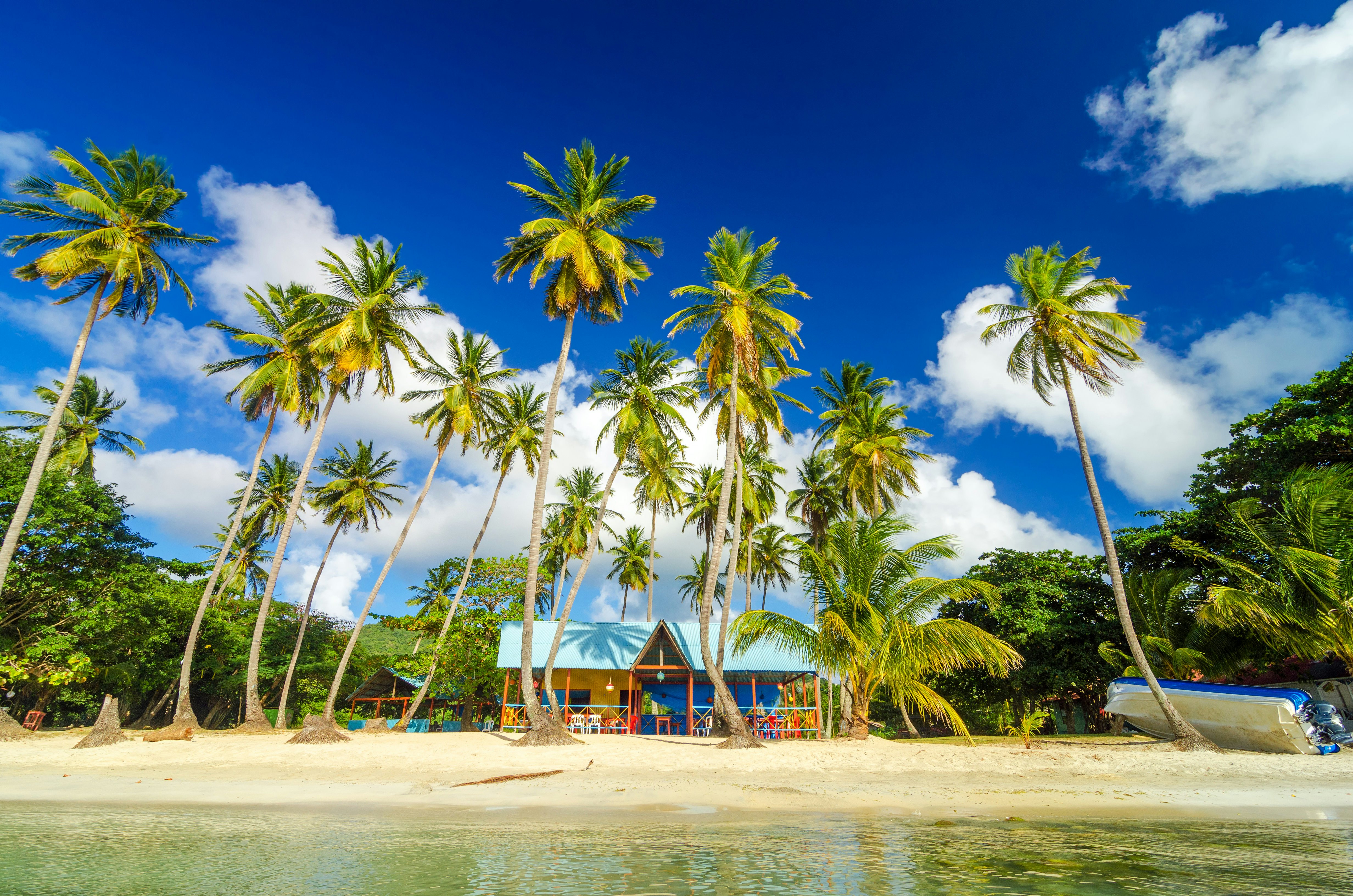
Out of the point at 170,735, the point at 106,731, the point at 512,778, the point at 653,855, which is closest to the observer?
the point at 653,855

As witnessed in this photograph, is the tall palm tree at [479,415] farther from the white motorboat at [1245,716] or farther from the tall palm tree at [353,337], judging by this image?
the white motorboat at [1245,716]

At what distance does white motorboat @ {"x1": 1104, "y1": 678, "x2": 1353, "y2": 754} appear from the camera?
13.5 metres

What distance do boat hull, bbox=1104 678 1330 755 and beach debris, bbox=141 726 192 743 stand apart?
1013 inches

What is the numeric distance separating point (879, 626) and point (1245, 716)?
27.3ft

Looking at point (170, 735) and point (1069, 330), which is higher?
point (1069, 330)

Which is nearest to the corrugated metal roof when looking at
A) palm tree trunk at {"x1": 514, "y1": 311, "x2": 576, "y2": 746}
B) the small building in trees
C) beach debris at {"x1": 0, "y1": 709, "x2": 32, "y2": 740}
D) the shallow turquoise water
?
the small building in trees

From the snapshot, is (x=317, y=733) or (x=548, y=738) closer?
(x=548, y=738)

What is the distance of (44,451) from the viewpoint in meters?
16.8

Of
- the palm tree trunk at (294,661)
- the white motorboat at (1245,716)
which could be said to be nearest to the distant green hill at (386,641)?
the palm tree trunk at (294,661)

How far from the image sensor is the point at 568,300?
63.6 feet

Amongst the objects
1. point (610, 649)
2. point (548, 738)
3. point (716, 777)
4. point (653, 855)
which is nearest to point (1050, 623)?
point (610, 649)

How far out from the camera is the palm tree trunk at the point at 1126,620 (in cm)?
1442

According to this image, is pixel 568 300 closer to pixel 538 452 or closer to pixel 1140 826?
pixel 538 452

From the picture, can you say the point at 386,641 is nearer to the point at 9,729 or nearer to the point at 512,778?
the point at 9,729
